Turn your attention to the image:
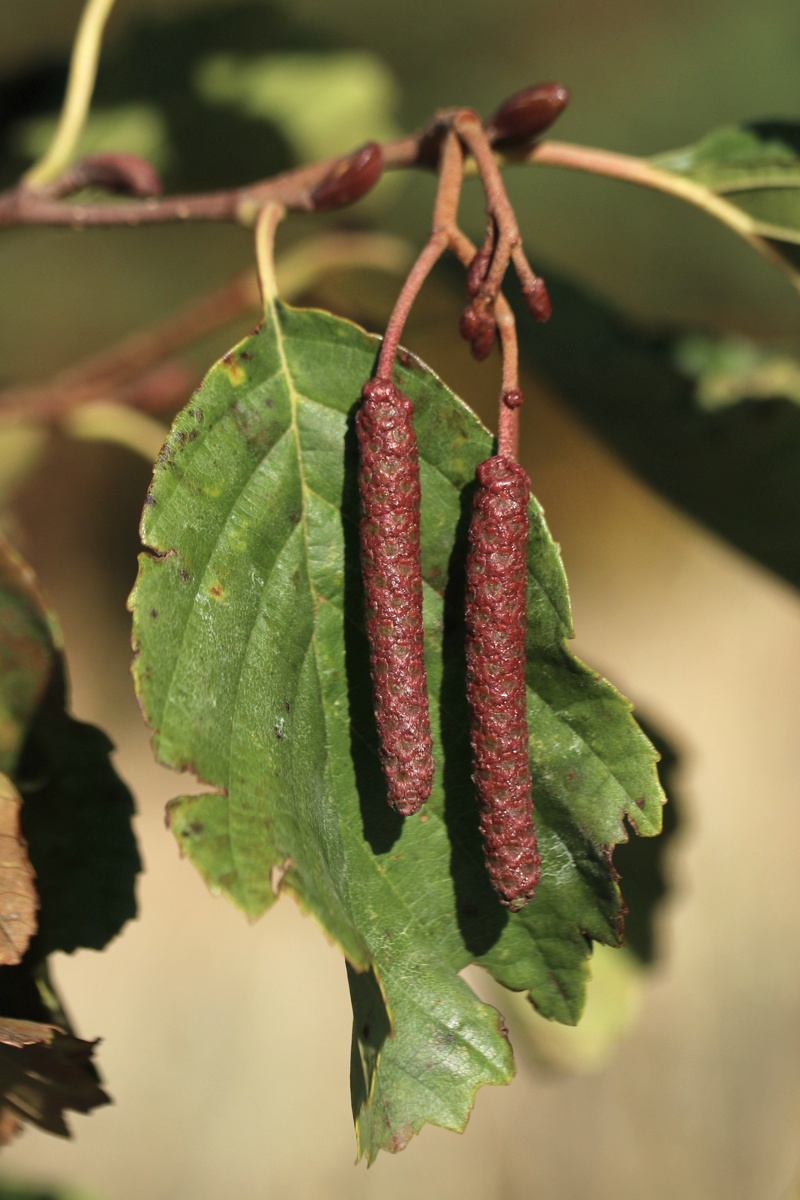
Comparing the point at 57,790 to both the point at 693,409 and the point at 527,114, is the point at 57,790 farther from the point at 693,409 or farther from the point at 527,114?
the point at 693,409

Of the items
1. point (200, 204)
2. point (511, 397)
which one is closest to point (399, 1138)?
point (511, 397)

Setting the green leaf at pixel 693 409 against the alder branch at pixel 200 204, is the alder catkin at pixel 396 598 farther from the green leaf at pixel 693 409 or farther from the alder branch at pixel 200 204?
the green leaf at pixel 693 409

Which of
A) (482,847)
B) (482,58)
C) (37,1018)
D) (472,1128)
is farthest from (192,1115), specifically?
(482,58)

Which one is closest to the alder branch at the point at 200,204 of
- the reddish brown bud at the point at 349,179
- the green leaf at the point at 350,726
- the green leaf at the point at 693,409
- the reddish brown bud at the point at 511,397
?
the reddish brown bud at the point at 349,179

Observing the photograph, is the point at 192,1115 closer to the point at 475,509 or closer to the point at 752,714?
the point at 752,714

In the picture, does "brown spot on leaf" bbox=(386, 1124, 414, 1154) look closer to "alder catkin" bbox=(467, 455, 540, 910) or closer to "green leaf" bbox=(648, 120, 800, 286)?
"alder catkin" bbox=(467, 455, 540, 910)

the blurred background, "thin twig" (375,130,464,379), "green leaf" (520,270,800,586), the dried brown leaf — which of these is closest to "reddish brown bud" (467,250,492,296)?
"thin twig" (375,130,464,379)
